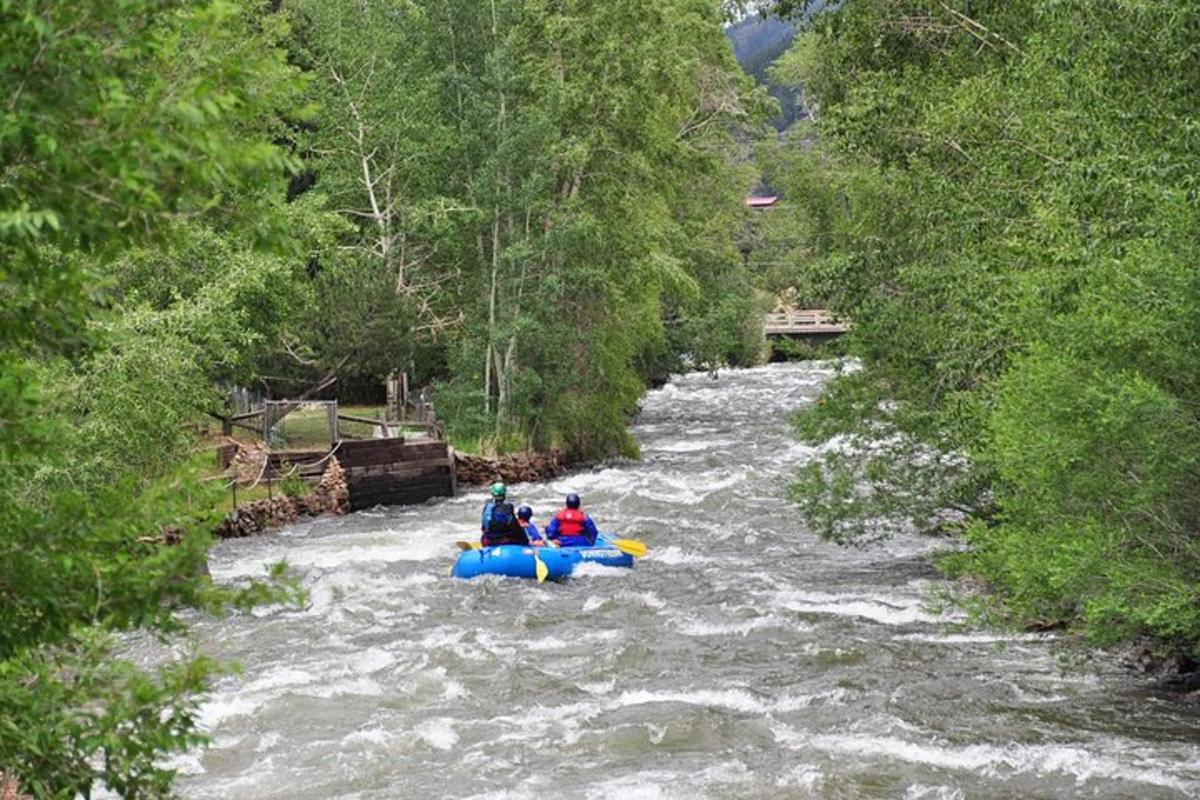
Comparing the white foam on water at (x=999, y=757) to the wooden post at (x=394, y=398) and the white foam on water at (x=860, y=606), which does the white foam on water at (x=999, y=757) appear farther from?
the wooden post at (x=394, y=398)

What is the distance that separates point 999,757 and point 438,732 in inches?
190

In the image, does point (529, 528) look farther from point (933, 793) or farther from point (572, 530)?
point (933, 793)

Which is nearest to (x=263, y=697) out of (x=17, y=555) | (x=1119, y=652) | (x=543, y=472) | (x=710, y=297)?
(x=1119, y=652)

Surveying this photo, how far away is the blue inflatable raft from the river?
0.23 meters

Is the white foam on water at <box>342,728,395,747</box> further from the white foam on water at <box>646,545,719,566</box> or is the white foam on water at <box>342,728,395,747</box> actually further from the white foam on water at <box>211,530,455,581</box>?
the white foam on water at <box>646,545,719,566</box>

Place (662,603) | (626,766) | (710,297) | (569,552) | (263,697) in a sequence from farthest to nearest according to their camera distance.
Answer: (710,297) → (569,552) → (662,603) → (263,697) → (626,766)

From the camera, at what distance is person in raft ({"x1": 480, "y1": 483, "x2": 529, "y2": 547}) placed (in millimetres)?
21750

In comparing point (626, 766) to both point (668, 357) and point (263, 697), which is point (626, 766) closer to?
point (263, 697)

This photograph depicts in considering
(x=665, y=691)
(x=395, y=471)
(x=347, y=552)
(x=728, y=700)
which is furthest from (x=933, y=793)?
(x=395, y=471)

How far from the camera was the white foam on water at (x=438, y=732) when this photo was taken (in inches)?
529

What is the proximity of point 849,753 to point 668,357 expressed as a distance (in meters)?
44.6

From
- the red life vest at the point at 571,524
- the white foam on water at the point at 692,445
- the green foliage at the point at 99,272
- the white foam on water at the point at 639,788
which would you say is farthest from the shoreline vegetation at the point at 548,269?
the red life vest at the point at 571,524

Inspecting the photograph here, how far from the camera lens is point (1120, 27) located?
13.1 m

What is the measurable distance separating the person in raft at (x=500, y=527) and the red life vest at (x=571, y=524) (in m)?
0.69
